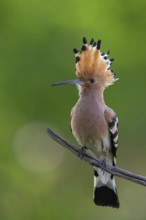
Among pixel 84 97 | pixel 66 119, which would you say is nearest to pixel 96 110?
pixel 84 97

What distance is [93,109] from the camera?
3.55m

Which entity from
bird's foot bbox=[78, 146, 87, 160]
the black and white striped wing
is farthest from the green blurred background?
bird's foot bbox=[78, 146, 87, 160]

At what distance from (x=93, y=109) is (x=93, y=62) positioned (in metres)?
0.22

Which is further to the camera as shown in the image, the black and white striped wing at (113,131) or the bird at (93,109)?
the black and white striped wing at (113,131)

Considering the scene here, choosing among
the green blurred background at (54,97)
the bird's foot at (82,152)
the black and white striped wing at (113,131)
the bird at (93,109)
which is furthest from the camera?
the green blurred background at (54,97)

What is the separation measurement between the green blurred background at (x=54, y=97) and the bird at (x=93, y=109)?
1618 millimetres

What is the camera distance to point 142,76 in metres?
5.73

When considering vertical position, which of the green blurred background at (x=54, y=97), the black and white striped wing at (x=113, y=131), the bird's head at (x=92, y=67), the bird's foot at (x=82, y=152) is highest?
the green blurred background at (x=54, y=97)

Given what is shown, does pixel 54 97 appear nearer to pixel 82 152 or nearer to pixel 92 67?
pixel 92 67

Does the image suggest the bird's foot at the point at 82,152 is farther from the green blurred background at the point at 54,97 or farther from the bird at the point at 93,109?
the green blurred background at the point at 54,97

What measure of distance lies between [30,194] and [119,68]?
1144 mm

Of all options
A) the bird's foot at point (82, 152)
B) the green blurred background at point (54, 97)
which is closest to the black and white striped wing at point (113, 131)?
the bird's foot at point (82, 152)

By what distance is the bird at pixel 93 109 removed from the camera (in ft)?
11.4

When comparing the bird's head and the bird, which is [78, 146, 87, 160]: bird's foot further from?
the bird's head
